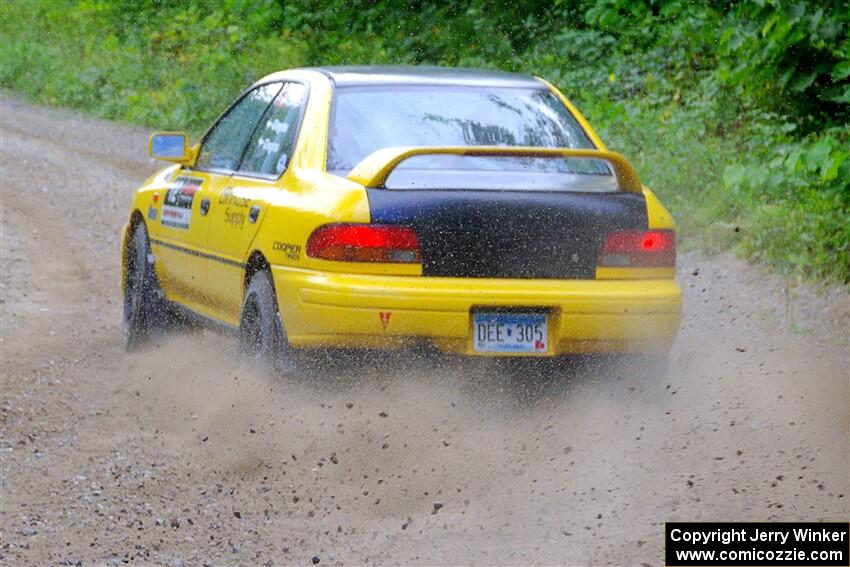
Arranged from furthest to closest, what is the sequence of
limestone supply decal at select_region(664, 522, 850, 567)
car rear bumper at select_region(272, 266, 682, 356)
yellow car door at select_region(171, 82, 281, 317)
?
yellow car door at select_region(171, 82, 281, 317) → car rear bumper at select_region(272, 266, 682, 356) → limestone supply decal at select_region(664, 522, 850, 567)

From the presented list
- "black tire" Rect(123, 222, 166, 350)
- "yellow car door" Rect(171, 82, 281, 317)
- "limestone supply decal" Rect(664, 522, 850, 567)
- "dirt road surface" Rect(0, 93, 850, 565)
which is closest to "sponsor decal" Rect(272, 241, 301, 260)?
"dirt road surface" Rect(0, 93, 850, 565)

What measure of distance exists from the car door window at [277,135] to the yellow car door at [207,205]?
128mm

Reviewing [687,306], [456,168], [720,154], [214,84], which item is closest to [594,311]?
[456,168]

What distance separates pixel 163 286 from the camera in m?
7.97

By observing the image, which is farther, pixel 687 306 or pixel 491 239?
pixel 687 306

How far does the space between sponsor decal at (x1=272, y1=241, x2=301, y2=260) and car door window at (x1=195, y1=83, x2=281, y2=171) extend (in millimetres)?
1229

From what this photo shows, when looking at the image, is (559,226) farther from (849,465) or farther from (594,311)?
(849,465)

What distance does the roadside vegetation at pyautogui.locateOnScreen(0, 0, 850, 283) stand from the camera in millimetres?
10086

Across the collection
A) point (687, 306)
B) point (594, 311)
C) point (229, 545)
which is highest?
point (594, 311)

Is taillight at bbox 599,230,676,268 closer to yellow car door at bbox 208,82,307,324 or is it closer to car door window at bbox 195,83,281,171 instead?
yellow car door at bbox 208,82,307,324

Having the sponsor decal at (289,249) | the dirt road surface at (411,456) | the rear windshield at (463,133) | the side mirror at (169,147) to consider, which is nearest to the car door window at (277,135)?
the rear windshield at (463,133)

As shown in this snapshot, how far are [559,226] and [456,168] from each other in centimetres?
50

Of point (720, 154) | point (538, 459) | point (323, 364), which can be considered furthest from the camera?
point (720, 154)

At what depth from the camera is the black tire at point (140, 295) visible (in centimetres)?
810
